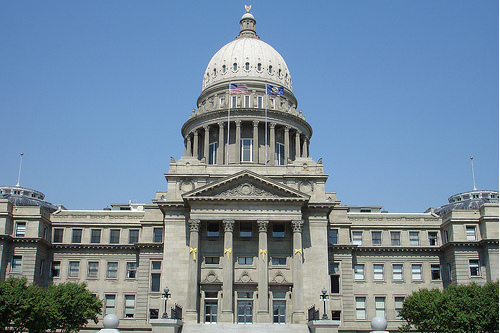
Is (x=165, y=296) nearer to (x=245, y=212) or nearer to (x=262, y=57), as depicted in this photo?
(x=245, y=212)

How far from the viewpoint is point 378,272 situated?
71.6 m

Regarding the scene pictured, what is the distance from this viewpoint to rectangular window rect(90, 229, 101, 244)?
240 feet

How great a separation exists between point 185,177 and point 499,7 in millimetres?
46246

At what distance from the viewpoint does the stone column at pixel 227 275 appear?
186ft

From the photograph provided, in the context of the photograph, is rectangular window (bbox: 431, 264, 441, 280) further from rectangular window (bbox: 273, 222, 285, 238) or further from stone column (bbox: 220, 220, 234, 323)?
stone column (bbox: 220, 220, 234, 323)

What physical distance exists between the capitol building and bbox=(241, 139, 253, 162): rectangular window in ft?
0.50

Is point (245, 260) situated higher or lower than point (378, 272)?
higher

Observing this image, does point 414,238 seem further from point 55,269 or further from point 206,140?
point 55,269

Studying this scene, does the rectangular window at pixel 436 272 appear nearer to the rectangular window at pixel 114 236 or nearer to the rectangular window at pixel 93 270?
the rectangular window at pixel 114 236

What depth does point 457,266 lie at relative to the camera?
67562mm

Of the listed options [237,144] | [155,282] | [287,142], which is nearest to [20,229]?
[155,282]

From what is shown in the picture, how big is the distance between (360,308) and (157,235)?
2595 cm

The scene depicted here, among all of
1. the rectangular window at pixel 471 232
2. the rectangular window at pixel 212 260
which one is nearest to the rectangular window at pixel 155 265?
the rectangular window at pixel 212 260

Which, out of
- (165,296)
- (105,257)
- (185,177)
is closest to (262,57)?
(185,177)
